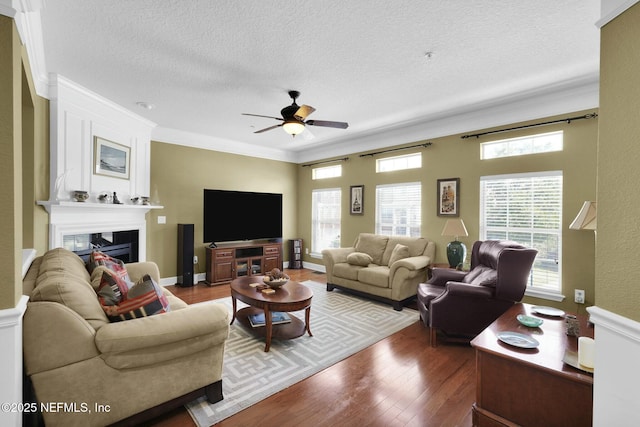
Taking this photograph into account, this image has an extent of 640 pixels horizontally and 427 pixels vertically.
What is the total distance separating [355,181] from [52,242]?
4.76 metres

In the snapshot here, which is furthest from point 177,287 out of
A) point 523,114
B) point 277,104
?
point 523,114

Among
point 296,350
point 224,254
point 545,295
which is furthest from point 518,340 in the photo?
point 224,254

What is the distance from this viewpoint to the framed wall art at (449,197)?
14.4 feet

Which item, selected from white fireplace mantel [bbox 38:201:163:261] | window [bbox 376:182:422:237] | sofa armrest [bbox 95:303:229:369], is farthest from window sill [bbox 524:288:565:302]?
white fireplace mantel [bbox 38:201:163:261]

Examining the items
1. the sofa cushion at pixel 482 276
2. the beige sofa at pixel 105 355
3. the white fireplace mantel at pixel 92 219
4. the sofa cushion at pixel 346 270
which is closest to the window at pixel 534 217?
the sofa cushion at pixel 482 276

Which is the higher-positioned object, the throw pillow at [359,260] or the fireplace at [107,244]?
the fireplace at [107,244]

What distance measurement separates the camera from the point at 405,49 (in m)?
2.62

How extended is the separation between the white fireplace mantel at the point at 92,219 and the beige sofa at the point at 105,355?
1.78m

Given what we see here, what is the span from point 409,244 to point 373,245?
0.64 metres

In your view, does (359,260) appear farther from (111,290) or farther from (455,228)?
(111,290)

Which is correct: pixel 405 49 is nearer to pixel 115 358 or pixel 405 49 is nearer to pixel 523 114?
pixel 523 114

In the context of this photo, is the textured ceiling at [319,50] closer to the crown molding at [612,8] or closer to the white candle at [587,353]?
the crown molding at [612,8]

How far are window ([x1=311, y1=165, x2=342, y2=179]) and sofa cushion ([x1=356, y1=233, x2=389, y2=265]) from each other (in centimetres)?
171

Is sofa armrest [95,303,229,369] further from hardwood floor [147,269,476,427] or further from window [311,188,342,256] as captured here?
window [311,188,342,256]
